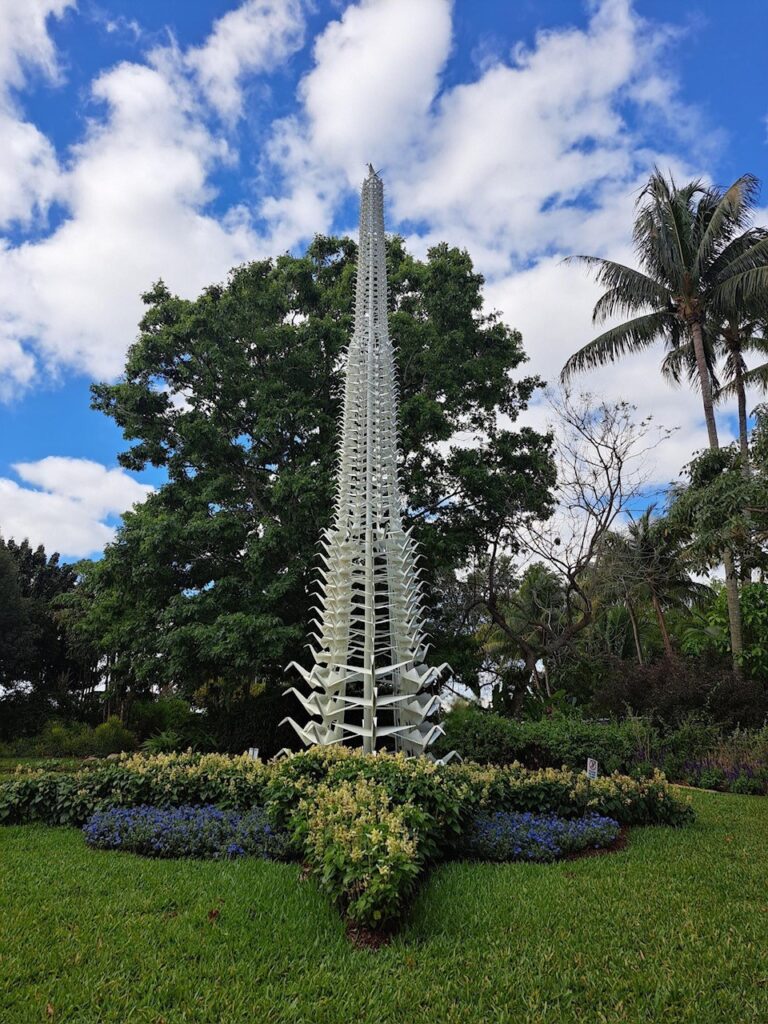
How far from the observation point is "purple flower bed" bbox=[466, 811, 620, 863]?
18.7 feet

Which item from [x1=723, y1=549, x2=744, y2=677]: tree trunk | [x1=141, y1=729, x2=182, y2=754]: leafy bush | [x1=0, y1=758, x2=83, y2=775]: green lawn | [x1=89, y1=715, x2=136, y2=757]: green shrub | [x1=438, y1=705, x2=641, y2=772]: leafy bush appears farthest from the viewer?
[x1=89, y1=715, x2=136, y2=757]: green shrub

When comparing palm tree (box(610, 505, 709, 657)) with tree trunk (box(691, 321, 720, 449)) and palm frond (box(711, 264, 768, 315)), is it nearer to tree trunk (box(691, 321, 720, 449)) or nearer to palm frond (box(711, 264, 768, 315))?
tree trunk (box(691, 321, 720, 449))

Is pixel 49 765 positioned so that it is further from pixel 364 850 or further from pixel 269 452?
pixel 364 850

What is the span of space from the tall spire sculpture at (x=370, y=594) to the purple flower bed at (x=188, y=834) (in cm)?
214

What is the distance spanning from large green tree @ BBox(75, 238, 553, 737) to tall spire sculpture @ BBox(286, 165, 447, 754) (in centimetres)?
294

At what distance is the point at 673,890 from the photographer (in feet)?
15.4

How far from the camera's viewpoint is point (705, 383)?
16125 mm

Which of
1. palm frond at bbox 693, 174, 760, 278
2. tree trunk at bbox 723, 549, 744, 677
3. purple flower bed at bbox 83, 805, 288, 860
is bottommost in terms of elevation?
purple flower bed at bbox 83, 805, 288, 860

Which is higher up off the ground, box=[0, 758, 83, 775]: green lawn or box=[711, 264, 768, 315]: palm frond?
box=[711, 264, 768, 315]: palm frond

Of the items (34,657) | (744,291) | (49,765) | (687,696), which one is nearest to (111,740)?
(49,765)

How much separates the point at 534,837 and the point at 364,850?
7.94ft

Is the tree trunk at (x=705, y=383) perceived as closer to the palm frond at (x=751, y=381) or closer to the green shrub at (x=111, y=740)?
the palm frond at (x=751, y=381)

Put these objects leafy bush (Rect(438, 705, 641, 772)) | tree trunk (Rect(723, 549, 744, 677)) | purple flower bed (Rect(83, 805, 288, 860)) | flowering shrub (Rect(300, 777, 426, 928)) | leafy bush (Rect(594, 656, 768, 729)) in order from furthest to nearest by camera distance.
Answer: tree trunk (Rect(723, 549, 744, 677))
leafy bush (Rect(594, 656, 768, 729))
leafy bush (Rect(438, 705, 641, 772))
purple flower bed (Rect(83, 805, 288, 860))
flowering shrub (Rect(300, 777, 426, 928))

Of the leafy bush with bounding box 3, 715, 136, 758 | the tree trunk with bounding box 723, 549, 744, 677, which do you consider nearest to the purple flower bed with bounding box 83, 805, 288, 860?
the leafy bush with bounding box 3, 715, 136, 758
